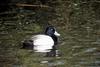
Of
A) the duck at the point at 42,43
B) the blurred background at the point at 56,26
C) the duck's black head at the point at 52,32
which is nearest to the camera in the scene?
the blurred background at the point at 56,26

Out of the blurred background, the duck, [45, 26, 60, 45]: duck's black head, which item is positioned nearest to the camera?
the blurred background

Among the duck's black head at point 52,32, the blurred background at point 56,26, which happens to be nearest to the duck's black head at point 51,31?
the duck's black head at point 52,32

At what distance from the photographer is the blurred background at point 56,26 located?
12.6 m

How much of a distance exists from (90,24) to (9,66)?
5.99 meters

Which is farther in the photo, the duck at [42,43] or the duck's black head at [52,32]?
the duck's black head at [52,32]

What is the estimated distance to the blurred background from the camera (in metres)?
12.6

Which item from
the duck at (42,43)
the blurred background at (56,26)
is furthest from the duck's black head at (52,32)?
the blurred background at (56,26)

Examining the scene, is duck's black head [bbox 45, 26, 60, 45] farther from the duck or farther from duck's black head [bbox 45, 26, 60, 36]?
the duck

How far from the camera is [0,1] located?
24.1m

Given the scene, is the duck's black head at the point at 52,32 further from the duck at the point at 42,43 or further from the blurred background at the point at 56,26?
the blurred background at the point at 56,26

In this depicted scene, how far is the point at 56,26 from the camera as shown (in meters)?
17.5

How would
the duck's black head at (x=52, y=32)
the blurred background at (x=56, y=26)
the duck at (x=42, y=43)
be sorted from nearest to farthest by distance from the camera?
the blurred background at (x=56, y=26) < the duck at (x=42, y=43) < the duck's black head at (x=52, y=32)

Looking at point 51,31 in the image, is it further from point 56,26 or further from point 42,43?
point 56,26

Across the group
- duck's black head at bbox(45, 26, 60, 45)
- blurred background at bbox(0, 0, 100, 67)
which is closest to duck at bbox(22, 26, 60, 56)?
duck's black head at bbox(45, 26, 60, 45)
